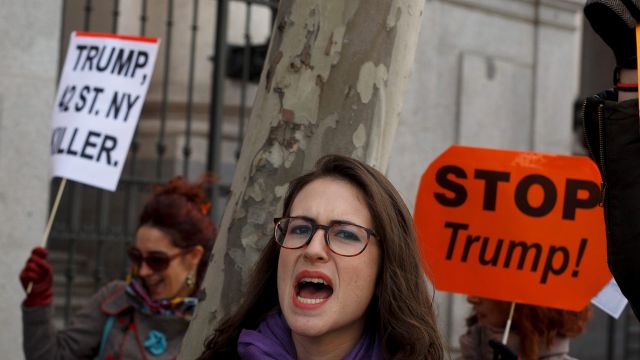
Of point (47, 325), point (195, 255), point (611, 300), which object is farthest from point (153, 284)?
point (611, 300)

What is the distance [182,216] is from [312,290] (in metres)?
2.20

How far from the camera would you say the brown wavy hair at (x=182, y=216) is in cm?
→ 463

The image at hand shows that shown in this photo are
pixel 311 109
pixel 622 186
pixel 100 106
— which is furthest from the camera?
pixel 100 106

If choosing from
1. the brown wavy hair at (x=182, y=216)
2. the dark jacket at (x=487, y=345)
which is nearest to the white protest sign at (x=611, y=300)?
the dark jacket at (x=487, y=345)

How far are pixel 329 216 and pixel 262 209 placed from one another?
22.9 inches

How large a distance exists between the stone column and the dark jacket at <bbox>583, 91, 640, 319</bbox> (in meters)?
5.23

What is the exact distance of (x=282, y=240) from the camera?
2.61m

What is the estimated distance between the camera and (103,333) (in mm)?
4578

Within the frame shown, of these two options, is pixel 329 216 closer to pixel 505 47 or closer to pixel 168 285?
pixel 168 285

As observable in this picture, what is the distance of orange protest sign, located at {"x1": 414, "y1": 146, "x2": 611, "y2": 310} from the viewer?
13.5 feet

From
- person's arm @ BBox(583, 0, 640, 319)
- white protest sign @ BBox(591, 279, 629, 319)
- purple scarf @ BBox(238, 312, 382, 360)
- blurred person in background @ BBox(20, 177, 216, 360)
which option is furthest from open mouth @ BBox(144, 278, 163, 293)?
person's arm @ BBox(583, 0, 640, 319)

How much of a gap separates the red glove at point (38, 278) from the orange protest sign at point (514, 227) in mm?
1466

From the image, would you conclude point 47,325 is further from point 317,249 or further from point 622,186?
point 622,186

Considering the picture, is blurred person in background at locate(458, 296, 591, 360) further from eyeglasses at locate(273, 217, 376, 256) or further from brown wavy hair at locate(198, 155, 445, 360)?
eyeglasses at locate(273, 217, 376, 256)
